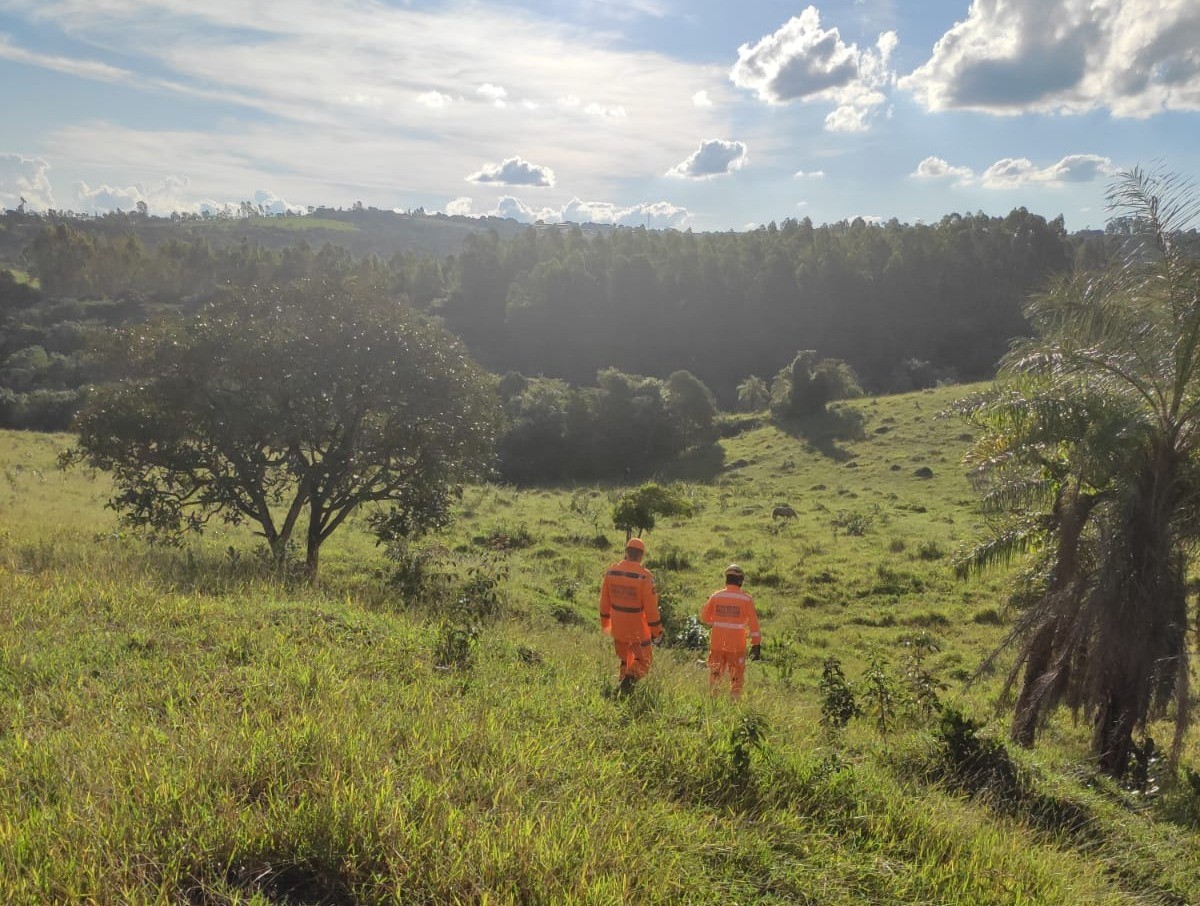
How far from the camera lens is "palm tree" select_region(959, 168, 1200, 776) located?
9.75m

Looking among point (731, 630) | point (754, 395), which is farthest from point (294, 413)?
point (754, 395)

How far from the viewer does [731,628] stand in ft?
29.6

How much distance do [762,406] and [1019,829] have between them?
6482cm

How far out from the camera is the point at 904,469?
40.7 meters

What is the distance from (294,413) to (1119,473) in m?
12.8

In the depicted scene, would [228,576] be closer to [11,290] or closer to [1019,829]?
[1019,829]

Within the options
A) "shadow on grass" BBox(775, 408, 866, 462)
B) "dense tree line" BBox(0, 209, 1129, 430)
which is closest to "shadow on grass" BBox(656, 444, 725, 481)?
"shadow on grass" BBox(775, 408, 866, 462)

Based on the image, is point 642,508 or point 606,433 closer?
point 642,508

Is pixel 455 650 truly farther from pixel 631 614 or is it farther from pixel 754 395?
pixel 754 395

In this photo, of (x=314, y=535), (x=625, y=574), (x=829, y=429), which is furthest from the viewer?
(x=829, y=429)

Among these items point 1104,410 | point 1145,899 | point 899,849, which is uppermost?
point 1104,410

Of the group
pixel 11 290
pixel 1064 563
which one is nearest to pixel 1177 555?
pixel 1064 563

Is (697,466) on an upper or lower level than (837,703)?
lower

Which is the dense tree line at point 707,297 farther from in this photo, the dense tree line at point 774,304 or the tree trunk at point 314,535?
the tree trunk at point 314,535
